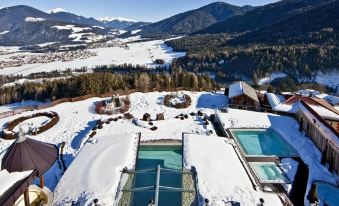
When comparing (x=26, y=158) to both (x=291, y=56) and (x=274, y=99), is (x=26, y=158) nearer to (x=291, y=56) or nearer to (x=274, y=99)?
(x=274, y=99)

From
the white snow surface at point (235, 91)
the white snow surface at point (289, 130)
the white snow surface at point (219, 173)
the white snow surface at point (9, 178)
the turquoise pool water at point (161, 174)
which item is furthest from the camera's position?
the white snow surface at point (235, 91)

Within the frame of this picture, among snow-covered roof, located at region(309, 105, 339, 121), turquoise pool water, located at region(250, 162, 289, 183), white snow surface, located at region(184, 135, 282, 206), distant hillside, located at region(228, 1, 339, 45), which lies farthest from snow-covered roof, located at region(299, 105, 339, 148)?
distant hillside, located at region(228, 1, 339, 45)

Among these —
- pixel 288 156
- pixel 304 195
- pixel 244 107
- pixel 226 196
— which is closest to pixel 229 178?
pixel 226 196

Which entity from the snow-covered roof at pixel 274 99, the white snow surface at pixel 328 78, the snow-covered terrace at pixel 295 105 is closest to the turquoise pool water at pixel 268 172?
the snow-covered terrace at pixel 295 105

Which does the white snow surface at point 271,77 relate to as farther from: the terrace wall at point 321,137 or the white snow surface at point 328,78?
the terrace wall at point 321,137

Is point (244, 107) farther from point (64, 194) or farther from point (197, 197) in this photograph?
point (64, 194)

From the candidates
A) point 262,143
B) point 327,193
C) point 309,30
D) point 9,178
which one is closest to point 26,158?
point 9,178
